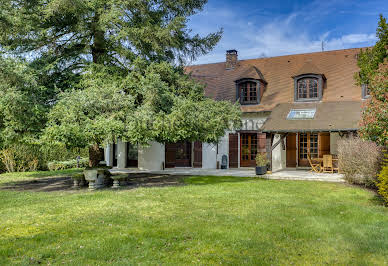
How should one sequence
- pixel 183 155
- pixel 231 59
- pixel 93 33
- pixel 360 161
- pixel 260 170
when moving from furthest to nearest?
pixel 231 59 < pixel 183 155 < pixel 260 170 < pixel 93 33 < pixel 360 161

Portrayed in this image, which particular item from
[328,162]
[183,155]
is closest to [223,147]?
[183,155]

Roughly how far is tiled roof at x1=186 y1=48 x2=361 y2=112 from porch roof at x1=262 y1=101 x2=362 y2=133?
0.93m

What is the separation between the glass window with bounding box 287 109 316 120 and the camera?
49.1 feet

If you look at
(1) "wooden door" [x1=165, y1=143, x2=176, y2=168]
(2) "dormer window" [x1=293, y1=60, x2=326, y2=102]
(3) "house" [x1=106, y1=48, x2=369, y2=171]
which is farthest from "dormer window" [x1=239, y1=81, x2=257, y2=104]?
(1) "wooden door" [x1=165, y1=143, x2=176, y2=168]

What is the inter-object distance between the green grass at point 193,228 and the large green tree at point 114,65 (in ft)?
7.27

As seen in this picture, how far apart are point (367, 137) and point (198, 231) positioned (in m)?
4.88

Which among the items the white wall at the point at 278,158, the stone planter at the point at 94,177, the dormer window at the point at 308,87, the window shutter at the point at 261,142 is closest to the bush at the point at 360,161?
the white wall at the point at 278,158

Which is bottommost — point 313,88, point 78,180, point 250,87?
point 78,180

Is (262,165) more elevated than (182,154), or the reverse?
(182,154)

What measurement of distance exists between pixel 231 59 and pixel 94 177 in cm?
1363

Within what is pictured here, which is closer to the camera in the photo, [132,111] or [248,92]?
[132,111]

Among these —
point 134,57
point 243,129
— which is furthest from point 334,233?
point 243,129

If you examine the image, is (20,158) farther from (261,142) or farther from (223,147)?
(261,142)

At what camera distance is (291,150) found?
17875 millimetres
